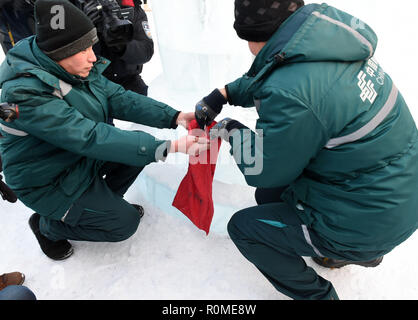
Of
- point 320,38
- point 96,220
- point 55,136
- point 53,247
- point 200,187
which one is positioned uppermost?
point 320,38

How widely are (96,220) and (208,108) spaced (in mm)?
904

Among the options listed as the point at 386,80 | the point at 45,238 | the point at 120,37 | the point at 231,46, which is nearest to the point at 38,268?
the point at 45,238

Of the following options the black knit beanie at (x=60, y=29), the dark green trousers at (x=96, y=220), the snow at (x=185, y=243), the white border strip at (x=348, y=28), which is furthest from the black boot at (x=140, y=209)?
the white border strip at (x=348, y=28)

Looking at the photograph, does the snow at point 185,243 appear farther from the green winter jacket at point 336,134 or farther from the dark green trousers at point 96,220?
the green winter jacket at point 336,134

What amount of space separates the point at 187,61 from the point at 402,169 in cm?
175

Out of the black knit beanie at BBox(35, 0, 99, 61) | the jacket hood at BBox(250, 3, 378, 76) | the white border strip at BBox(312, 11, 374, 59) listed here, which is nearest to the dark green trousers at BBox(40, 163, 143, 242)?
the black knit beanie at BBox(35, 0, 99, 61)

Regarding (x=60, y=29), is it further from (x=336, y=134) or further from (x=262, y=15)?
(x=336, y=134)

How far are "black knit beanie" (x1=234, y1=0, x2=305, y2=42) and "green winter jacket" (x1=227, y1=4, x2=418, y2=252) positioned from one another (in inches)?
2.3

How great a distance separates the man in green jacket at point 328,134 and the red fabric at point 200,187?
304mm

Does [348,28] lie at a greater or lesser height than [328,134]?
greater

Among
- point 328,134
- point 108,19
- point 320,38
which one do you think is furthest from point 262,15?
point 108,19

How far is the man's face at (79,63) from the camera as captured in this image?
1.50 m

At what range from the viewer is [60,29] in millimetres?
1376

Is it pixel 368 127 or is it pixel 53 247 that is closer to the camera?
pixel 368 127
